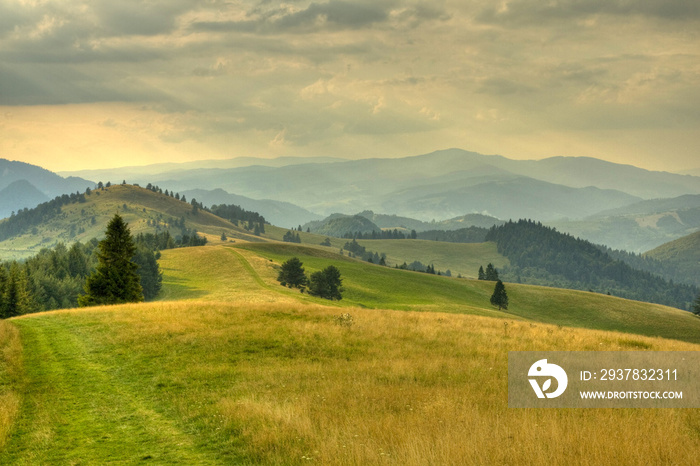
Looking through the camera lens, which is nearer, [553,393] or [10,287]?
[553,393]

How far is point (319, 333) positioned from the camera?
25.7 metres

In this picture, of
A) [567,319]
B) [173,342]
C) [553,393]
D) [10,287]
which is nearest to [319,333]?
[173,342]

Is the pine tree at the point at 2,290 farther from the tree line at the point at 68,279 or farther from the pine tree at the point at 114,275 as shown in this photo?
the pine tree at the point at 114,275

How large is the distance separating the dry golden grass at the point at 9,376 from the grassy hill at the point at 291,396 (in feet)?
0.27

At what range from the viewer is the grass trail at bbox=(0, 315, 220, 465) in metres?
12.0

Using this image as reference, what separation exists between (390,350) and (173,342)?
11213 millimetres

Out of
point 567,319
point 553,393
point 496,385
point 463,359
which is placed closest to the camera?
point 553,393

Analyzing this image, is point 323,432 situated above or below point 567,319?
above

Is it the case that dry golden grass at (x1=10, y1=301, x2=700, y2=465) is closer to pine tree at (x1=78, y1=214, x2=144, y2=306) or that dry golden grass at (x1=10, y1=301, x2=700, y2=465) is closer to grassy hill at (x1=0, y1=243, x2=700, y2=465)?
grassy hill at (x1=0, y1=243, x2=700, y2=465)

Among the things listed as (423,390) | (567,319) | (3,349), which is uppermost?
(423,390)

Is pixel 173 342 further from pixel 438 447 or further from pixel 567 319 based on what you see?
pixel 567 319

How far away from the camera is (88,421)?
14500 mm

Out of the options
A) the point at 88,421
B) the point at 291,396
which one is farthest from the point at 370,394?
the point at 88,421

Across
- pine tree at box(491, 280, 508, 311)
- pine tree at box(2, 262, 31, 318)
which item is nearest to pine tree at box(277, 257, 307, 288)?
pine tree at box(491, 280, 508, 311)
